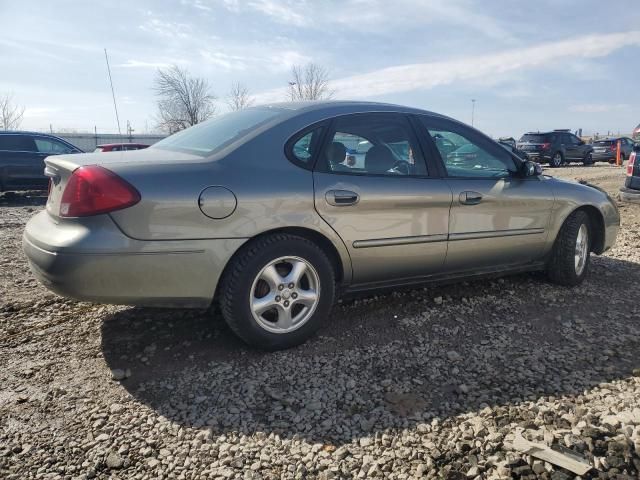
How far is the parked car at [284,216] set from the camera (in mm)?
2486

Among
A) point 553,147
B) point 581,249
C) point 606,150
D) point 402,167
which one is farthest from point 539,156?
point 402,167

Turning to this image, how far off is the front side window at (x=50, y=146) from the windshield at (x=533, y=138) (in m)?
18.8

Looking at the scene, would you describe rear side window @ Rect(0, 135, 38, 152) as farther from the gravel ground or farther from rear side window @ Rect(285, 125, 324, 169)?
rear side window @ Rect(285, 125, 324, 169)

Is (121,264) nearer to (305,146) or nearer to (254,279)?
(254,279)

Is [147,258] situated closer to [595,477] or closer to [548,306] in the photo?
[595,477]

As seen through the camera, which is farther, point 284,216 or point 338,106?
point 338,106

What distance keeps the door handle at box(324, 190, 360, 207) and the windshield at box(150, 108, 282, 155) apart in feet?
2.11

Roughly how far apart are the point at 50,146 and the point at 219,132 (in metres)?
10.1

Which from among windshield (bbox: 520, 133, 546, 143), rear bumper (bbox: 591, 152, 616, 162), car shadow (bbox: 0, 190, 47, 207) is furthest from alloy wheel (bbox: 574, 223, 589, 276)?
rear bumper (bbox: 591, 152, 616, 162)

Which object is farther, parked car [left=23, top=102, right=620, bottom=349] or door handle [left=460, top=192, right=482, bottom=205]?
door handle [left=460, top=192, right=482, bottom=205]

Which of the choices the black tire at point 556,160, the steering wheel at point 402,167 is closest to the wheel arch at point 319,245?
the steering wheel at point 402,167

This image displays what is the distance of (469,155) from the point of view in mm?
3715

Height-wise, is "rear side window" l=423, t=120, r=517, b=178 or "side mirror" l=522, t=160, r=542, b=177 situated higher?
"rear side window" l=423, t=120, r=517, b=178

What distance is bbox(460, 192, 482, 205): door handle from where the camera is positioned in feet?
11.5
